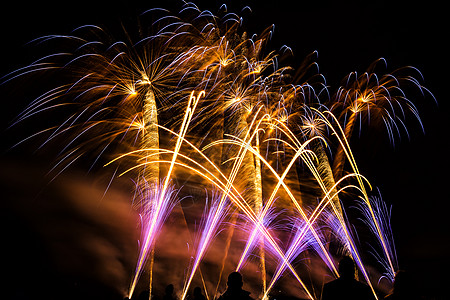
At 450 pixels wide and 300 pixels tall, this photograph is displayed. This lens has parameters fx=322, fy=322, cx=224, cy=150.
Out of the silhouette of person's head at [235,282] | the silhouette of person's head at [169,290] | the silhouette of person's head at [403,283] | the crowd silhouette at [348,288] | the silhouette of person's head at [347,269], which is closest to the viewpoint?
the crowd silhouette at [348,288]

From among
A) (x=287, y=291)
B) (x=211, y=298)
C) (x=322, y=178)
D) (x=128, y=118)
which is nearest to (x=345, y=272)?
(x=128, y=118)

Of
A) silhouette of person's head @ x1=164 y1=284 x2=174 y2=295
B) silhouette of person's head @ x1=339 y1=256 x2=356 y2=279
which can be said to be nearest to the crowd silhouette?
silhouette of person's head @ x1=339 y1=256 x2=356 y2=279

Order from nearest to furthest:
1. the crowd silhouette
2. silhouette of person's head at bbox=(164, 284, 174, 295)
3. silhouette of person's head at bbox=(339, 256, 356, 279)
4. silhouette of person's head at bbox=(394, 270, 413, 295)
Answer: the crowd silhouette, silhouette of person's head at bbox=(339, 256, 356, 279), silhouette of person's head at bbox=(394, 270, 413, 295), silhouette of person's head at bbox=(164, 284, 174, 295)

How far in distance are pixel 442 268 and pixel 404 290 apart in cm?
1315

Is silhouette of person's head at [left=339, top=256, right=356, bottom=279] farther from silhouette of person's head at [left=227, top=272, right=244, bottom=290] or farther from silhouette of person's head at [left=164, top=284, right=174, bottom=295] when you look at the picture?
silhouette of person's head at [left=164, top=284, right=174, bottom=295]

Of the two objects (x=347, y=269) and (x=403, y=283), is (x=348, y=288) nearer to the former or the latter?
(x=347, y=269)

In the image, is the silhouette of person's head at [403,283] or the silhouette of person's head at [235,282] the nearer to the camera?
the silhouette of person's head at [403,283]

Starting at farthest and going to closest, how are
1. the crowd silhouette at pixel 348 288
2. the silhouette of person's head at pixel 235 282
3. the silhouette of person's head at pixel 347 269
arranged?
1. the silhouette of person's head at pixel 235 282
2. the silhouette of person's head at pixel 347 269
3. the crowd silhouette at pixel 348 288

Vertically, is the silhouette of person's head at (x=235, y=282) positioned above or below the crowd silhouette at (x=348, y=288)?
below

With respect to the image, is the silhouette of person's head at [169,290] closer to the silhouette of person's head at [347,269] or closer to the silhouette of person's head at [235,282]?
the silhouette of person's head at [235,282]

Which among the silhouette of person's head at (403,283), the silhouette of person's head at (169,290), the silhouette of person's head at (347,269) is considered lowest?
the silhouette of person's head at (169,290)

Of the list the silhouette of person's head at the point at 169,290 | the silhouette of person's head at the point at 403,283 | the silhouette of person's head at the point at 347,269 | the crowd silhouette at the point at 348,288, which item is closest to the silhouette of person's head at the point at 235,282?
the crowd silhouette at the point at 348,288

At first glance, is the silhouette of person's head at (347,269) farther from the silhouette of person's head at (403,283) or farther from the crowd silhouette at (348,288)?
the silhouette of person's head at (403,283)

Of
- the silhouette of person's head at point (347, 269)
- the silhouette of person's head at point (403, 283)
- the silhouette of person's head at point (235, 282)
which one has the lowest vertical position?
the silhouette of person's head at point (235, 282)
